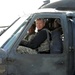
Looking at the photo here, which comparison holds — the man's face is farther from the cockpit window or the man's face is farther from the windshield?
the windshield

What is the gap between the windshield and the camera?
14.4 feet

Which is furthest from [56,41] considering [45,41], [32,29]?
[32,29]

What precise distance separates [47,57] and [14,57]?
0.45m

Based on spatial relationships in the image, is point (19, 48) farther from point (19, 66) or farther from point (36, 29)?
point (36, 29)

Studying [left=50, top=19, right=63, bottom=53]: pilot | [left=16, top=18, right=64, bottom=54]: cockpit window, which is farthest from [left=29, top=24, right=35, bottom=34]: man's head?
[left=50, top=19, right=63, bottom=53]: pilot

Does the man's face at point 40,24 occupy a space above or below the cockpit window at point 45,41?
above

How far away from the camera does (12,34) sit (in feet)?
14.7

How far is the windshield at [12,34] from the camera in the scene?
14.4 feet

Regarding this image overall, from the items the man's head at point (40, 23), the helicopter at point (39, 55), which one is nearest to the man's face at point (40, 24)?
the man's head at point (40, 23)

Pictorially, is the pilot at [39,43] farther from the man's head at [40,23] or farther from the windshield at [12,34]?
the windshield at [12,34]

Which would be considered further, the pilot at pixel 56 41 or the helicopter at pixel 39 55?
the pilot at pixel 56 41

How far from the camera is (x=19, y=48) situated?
14.5ft

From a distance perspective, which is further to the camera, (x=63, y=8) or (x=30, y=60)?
(x=63, y=8)

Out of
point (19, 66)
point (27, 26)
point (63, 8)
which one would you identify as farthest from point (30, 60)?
point (63, 8)
